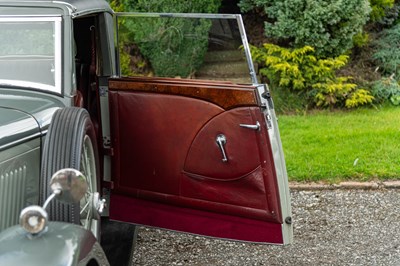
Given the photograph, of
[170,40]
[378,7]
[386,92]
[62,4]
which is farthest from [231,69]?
[378,7]

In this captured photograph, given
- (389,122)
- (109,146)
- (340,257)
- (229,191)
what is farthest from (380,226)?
(389,122)

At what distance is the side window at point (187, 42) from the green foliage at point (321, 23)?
4.66 m

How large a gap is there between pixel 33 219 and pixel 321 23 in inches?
289

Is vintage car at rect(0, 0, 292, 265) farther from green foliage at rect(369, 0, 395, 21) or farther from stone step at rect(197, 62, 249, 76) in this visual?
green foliage at rect(369, 0, 395, 21)

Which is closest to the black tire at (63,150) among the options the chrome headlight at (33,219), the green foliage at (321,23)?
the chrome headlight at (33,219)

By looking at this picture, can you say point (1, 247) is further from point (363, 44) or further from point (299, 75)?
point (363, 44)

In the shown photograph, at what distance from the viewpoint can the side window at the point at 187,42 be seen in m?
4.33

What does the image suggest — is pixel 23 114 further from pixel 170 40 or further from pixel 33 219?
pixel 170 40

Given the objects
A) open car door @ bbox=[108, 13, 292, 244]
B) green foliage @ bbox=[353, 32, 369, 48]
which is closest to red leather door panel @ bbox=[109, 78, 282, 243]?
open car door @ bbox=[108, 13, 292, 244]

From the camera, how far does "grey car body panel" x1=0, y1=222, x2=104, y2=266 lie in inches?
98.6

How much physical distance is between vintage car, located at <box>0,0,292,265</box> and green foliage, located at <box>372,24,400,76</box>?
231 inches

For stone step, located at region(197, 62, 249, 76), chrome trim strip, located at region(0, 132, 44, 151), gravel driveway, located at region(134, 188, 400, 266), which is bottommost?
gravel driveway, located at region(134, 188, 400, 266)

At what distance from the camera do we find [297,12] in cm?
945

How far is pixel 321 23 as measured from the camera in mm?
9297
